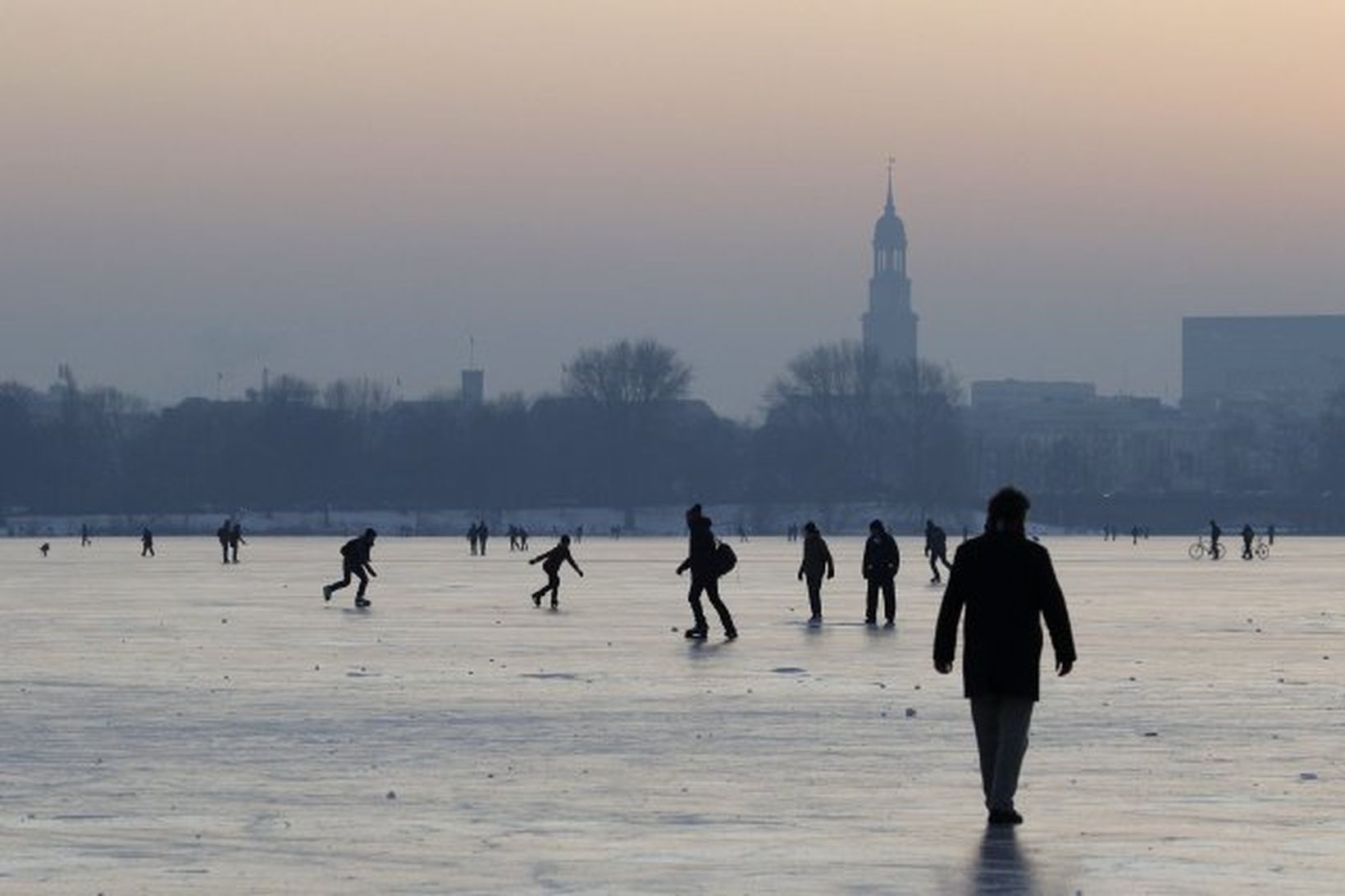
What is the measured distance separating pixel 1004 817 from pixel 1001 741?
1.30 feet

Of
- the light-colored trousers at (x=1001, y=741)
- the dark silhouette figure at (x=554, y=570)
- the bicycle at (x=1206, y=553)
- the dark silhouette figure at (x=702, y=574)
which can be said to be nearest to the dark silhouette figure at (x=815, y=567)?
the dark silhouette figure at (x=702, y=574)

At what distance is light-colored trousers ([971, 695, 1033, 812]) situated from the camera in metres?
15.9

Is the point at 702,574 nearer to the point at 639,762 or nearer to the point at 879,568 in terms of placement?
the point at 879,568

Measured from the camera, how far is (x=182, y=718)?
22984 mm

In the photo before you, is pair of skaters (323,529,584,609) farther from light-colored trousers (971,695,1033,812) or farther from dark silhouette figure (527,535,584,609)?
light-colored trousers (971,695,1033,812)

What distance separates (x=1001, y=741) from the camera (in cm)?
1602

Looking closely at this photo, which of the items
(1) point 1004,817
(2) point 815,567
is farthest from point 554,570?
(1) point 1004,817

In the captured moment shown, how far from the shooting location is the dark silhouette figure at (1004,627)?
52.5ft

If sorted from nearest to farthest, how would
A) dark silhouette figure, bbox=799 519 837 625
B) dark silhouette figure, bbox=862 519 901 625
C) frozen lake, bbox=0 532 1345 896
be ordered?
frozen lake, bbox=0 532 1345 896, dark silhouette figure, bbox=862 519 901 625, dark silhouette figure, bbox=799 519 837 625

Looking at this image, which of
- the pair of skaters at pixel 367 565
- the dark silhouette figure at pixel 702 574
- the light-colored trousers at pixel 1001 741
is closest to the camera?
the light-colored trousers at pixel 1001 741

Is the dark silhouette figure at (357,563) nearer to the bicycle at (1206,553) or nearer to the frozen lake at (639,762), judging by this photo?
the frozen lake at (639,762)

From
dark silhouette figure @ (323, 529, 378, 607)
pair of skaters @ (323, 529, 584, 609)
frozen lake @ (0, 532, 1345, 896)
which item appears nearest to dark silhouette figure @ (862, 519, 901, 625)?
frozen lake @ (0, 532, 1345, 896)

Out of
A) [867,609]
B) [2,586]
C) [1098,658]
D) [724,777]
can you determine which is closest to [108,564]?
[2,586]

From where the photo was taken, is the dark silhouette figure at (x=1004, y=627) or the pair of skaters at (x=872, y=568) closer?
the dark silhouette figure at (x=1004, y=627)
